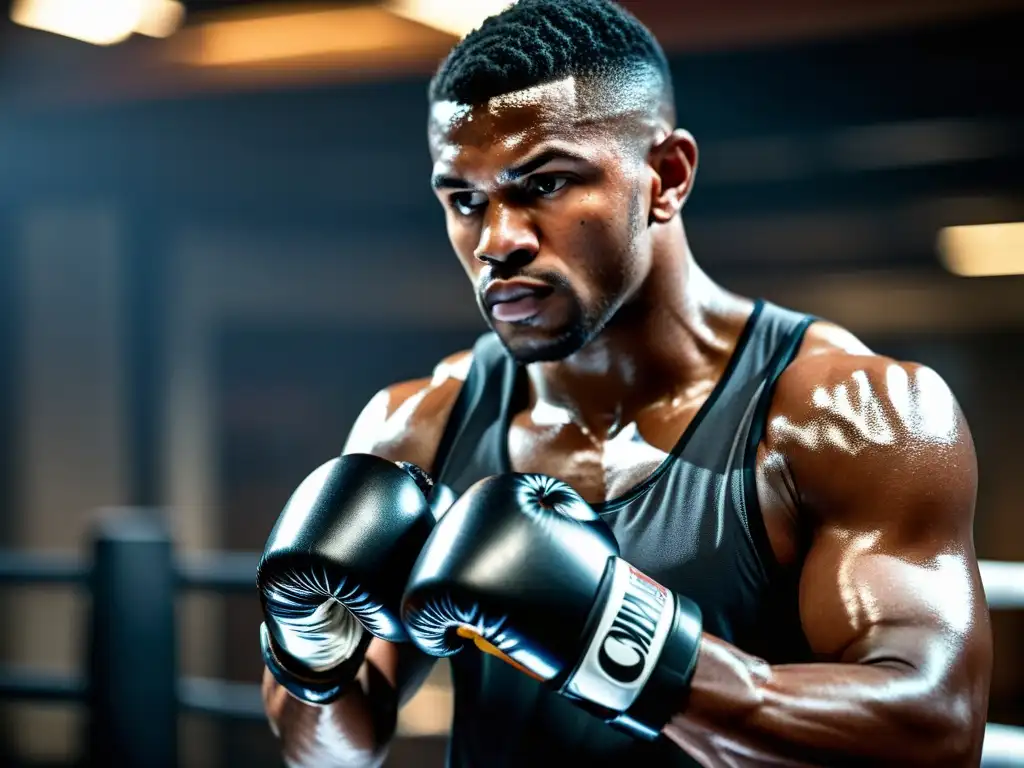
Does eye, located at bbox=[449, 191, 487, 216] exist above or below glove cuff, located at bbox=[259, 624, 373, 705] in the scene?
above

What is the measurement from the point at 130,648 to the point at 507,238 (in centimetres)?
183

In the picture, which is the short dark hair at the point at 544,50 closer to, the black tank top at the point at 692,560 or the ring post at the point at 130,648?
the black tank top at the point at 692,560

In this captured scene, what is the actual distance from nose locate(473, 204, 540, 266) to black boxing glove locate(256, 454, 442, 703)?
23cm

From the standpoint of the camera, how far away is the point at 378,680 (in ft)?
4.30

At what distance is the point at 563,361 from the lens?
133cm

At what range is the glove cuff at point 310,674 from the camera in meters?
1.18

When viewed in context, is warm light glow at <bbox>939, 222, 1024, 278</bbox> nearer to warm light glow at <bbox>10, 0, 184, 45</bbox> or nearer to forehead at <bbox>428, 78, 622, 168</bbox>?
warm light glow at <bbox>10, 0, 184, 45</bbox>

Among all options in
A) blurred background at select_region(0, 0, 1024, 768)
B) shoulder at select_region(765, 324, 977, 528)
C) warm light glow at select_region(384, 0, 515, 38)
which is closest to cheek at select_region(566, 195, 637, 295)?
shoulder at select_region(765, 324, 977, 528)

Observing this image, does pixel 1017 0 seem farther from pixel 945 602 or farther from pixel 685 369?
pixel 945 602

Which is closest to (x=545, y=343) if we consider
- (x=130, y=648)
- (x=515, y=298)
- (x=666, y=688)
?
(x=515, y=298)

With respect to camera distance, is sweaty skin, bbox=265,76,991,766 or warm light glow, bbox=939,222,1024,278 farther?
warm light glow, bbox=939,222,1024,278

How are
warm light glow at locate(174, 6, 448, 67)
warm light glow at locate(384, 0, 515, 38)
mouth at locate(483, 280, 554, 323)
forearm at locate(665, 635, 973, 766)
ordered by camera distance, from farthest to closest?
warm light glow at locate(174, 6, 448, 67) < warm light glow at locate(384, 0, 515, 38) < mouth at locate(483, 280, 554, 323) < forearm at locate(665, 635, 973, 766)

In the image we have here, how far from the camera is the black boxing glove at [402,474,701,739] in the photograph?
0.94m

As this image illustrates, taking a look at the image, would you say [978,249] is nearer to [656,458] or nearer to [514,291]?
[656,458]
